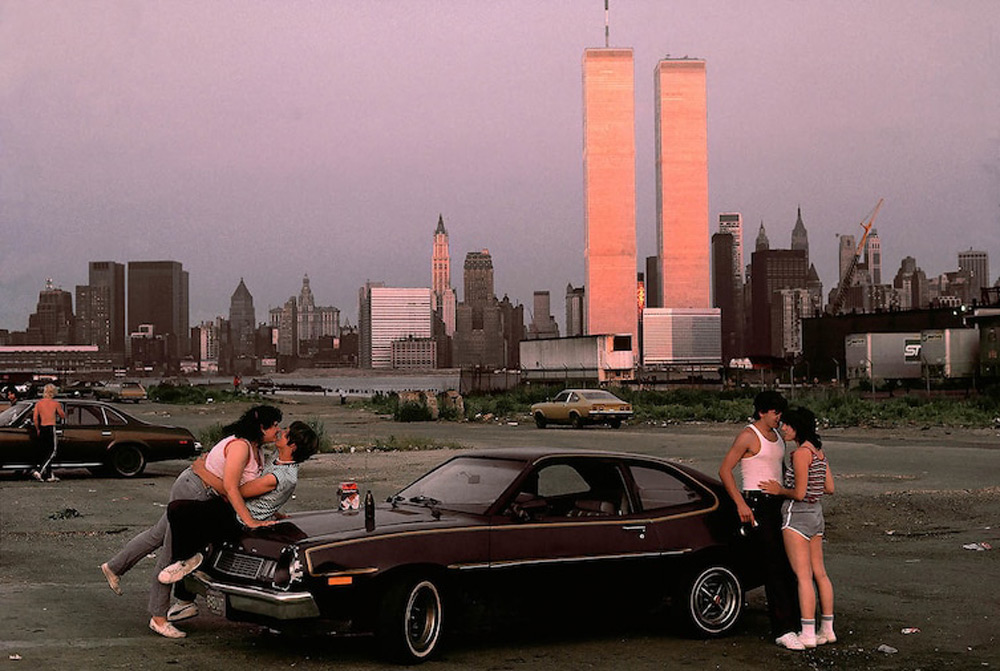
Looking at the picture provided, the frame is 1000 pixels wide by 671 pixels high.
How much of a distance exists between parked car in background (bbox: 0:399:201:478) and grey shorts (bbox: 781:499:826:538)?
1636 cm

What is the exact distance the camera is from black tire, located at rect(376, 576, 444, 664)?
7.59 m

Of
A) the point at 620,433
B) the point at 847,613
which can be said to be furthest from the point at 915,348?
the point at 847,613

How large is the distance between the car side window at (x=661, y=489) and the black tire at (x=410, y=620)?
196cm

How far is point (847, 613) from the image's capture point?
989 centimetres

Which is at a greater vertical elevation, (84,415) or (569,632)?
(84,415)

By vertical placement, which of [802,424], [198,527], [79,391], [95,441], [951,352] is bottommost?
[79,391]

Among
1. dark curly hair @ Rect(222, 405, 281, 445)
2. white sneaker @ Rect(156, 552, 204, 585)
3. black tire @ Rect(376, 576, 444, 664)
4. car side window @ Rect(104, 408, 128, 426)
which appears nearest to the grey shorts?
black tire @ Rect(376, 576, 444, 664)

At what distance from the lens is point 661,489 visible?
913cm

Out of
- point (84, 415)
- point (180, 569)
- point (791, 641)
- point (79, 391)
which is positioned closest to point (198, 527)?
point (180, 569)

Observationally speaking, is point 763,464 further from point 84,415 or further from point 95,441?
point 84,415

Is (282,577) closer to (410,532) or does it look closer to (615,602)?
(410,532)

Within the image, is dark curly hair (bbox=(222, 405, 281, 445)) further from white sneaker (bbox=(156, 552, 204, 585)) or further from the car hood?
white sneaker (bbox=(156, 552, 204, 585))

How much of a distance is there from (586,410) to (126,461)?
2256cm

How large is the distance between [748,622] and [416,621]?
323cm
